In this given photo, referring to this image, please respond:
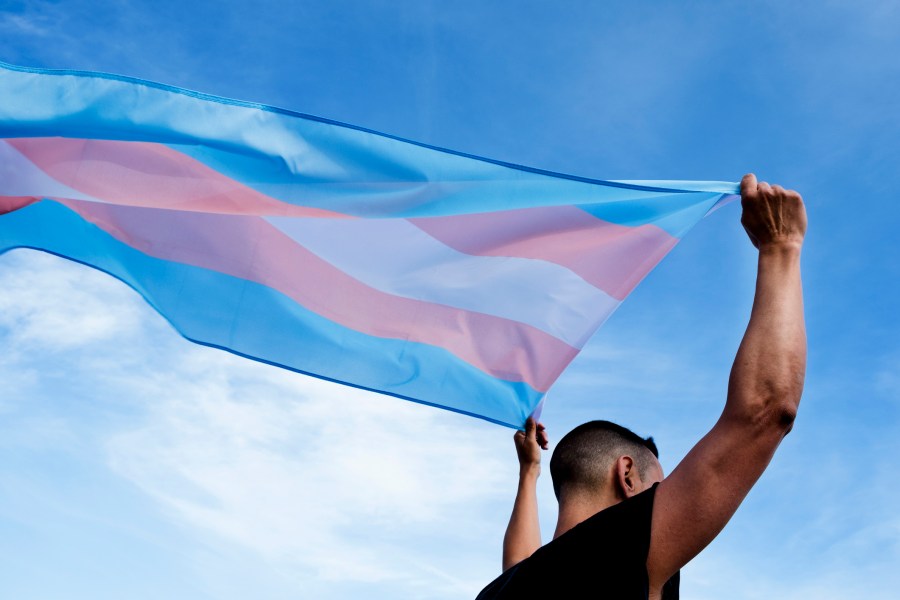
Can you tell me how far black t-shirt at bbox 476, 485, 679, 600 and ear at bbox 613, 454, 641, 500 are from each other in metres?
0.70

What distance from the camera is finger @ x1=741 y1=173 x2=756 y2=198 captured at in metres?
3.23

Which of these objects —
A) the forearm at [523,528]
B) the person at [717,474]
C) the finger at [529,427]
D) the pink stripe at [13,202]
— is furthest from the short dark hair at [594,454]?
the pink stripe at [13,202]

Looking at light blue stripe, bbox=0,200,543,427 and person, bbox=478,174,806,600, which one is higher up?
light blue stripe, bbox=0,200,543,427

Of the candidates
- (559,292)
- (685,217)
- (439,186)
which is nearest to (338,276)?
(439,186)

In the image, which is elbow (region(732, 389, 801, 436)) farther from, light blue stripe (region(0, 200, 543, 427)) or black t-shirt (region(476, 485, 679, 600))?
light blue stripe (region(0, 200, 543, 427))

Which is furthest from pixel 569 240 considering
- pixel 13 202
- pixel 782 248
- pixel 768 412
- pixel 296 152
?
pixel 13 202

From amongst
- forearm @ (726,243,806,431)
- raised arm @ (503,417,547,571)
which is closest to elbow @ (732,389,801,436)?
forearm @ (726,243,806,431)

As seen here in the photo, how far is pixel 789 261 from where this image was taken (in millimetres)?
3008

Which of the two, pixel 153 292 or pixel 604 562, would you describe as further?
pixel 153 292

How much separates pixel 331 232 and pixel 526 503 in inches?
79.7

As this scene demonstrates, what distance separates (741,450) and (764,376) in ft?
0.80

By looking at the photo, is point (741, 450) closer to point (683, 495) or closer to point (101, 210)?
point (683, 495)

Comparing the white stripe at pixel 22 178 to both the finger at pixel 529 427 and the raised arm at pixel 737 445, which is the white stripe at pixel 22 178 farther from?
the raised arm at pixel 737 445

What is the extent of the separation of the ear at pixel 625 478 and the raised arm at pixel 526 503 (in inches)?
42.6
